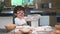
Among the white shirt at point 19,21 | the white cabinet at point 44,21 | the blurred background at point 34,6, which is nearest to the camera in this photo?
the white shirt at point 19,21

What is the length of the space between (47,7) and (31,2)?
12.6 inches

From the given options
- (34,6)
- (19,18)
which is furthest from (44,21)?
(19,18)

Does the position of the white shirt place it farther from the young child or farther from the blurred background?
the blurred background

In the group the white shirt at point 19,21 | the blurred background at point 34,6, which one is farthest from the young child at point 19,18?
the blurred background at point 34,6

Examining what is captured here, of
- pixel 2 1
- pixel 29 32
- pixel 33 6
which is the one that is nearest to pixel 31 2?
pixel 33 6

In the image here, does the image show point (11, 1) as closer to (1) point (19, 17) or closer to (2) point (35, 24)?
(1) point (19, 17)

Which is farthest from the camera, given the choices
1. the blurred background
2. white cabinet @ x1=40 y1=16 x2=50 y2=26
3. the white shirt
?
the blurred background

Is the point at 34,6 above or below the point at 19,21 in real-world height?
above

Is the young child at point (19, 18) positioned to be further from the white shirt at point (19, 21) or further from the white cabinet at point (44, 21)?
the white cabinet at point (44, 21)

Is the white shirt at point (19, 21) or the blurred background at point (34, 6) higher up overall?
the blurred background at point (34, 6)

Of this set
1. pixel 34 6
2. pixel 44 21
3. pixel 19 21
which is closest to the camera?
pixel 19 21

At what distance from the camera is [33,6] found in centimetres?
252

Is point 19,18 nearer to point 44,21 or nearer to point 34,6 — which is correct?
point 44,21

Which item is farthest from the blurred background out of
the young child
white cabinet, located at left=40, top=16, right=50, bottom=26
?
the young child
